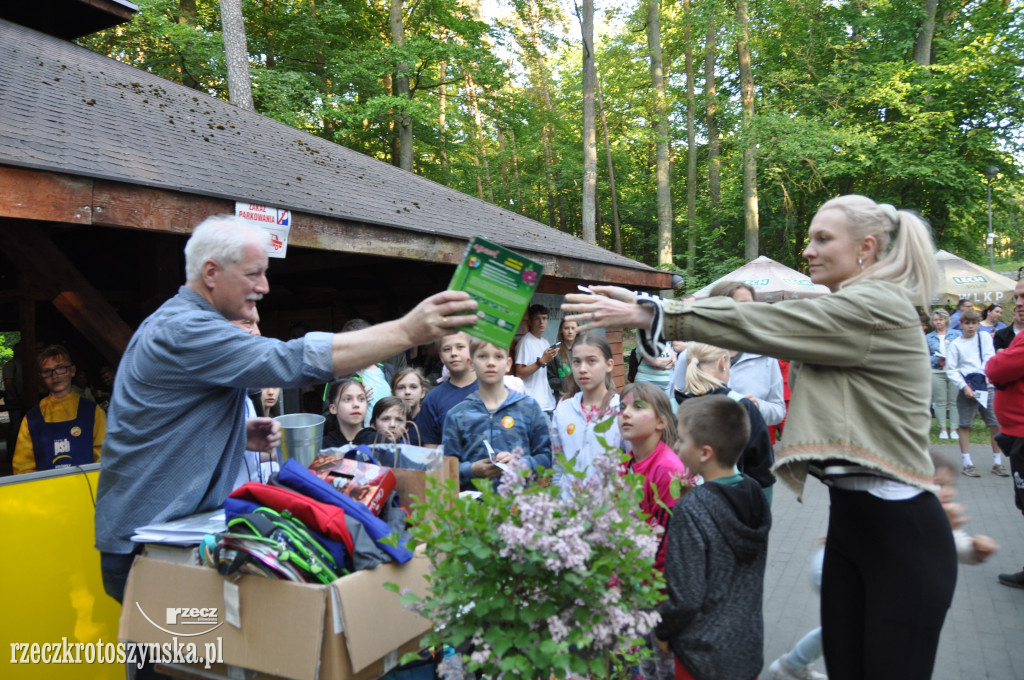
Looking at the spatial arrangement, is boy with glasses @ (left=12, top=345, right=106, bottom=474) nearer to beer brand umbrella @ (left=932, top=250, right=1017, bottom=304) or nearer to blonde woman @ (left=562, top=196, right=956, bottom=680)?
blonde woman @ (left=562, top=196, right=956, bottom=680)

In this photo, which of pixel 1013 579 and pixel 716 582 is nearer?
pixel 716 582

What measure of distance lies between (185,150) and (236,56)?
8528 millimetres

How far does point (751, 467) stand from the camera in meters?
3.76

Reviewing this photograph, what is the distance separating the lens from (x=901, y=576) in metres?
1.92

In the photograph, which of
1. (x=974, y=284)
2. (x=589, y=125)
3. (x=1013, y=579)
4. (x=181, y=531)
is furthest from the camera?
(x=589, y=125)

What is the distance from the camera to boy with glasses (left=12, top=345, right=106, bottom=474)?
4.51 meters

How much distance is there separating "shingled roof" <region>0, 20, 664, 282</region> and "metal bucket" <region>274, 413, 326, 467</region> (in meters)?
1.89

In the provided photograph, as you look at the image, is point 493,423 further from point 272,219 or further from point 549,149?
point 549,149

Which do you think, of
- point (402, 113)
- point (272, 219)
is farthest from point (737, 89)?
point (272, 219)

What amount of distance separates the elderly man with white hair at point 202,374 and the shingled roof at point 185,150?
6.18ft

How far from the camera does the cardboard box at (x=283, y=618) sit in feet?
6.03

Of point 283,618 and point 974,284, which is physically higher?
point 974,284

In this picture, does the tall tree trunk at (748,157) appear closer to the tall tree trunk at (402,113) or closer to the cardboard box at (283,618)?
the tall tree trunk at (402,113)

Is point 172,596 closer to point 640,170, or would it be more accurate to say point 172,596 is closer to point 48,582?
point 48,582
